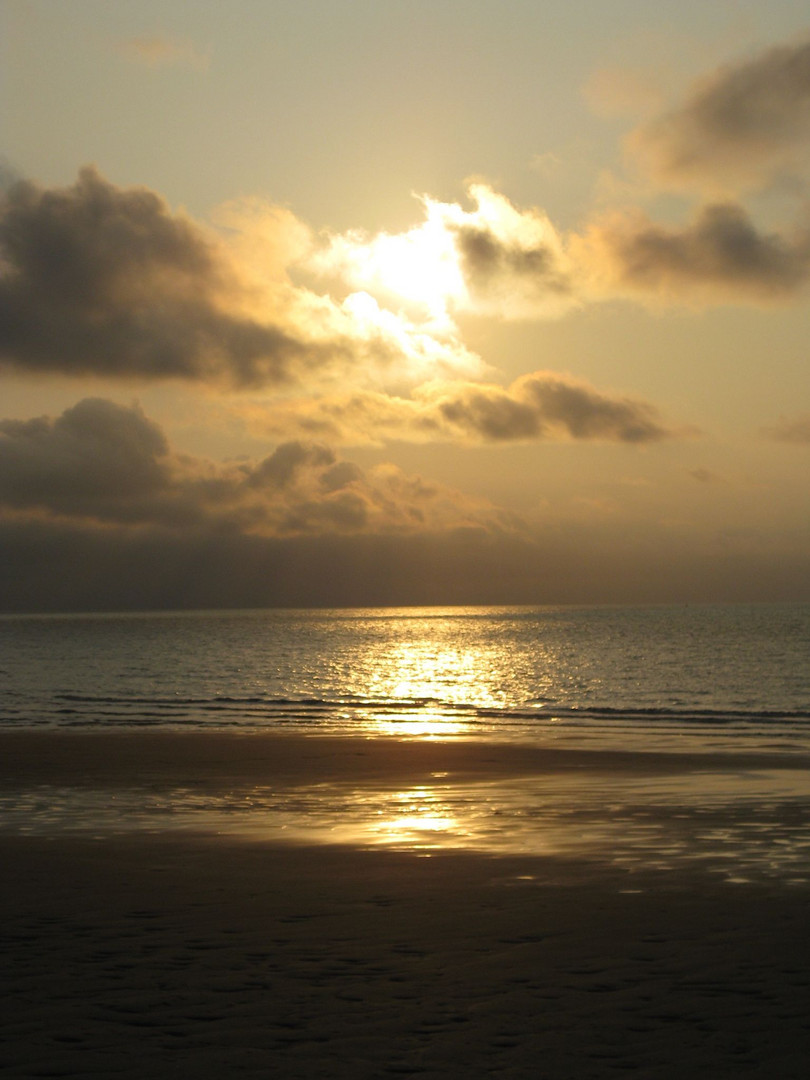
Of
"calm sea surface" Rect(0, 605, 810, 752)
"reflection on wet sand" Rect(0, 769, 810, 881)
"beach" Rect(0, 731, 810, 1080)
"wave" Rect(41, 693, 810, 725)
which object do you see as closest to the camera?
"beach" Rect(0, 731, 810, 1080)

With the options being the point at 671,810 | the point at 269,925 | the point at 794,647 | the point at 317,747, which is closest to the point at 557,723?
the point at 317,747

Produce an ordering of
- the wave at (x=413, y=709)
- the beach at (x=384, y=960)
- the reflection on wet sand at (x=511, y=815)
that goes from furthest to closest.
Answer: the wave at (x=413, y=709)
the reflection on wet sand at (x=511, y=815)
the beach at (x=384, y=960)

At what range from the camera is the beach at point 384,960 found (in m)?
7.59

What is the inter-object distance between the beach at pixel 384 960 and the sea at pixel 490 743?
2.75 feet

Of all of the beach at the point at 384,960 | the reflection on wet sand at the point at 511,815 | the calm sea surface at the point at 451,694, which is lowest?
the calm sea surface at the point at 451,694

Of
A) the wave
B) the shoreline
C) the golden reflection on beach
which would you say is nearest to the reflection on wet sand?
the golden reflection on beach

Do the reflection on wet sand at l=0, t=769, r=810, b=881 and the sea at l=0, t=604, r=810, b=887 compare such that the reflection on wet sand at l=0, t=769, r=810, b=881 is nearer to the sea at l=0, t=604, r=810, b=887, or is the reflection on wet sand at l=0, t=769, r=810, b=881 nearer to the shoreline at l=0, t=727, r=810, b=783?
the sea at l=0, t=604, r=810, b=887

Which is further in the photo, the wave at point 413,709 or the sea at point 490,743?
the wave at point 413,709

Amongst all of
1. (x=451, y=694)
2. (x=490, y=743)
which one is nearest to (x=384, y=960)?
(x=490, y=743)

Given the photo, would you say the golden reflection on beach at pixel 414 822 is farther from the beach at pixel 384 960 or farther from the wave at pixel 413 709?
the wave at pixel 413 709

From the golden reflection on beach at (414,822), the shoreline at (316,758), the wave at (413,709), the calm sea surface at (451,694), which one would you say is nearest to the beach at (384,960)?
the golden reflection on beach at (414,822)

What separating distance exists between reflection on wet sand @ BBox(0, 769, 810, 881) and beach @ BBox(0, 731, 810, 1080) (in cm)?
32

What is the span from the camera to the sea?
16.8 metres

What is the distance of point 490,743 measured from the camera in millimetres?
34031
